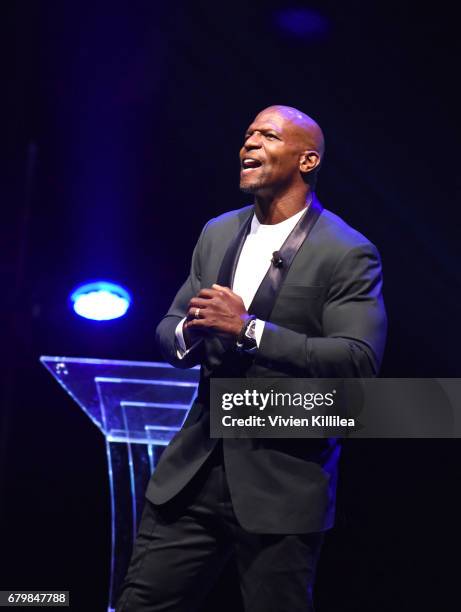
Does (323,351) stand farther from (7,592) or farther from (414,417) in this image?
(7,592)

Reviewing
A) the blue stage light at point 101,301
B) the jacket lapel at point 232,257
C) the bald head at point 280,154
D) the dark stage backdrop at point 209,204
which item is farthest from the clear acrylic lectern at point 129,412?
the bald head at point 280,154

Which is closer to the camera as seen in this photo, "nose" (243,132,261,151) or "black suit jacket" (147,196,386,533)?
"black suit jacket" (147,196,386,533)

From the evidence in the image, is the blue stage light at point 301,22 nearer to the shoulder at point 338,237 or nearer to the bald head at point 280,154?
the bald head at point 280,154

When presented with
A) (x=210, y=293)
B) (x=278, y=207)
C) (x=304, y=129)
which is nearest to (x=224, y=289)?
(x=210, y=293)

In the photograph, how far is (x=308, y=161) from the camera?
234cm

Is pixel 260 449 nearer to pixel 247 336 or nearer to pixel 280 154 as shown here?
pixel 247 336

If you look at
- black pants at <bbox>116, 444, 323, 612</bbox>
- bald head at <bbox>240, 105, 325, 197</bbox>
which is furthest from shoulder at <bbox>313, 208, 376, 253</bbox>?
black pants at <bbox>116, 444, 323, 612</bbox>

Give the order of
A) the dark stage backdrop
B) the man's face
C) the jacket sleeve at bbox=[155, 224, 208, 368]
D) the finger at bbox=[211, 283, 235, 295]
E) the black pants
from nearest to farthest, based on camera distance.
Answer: the black pants
the finger at bbox=[211, 283, 235, 295]
the jacket sleeve at bbox=[155, 224, 208, 368]
the man's face
the dark stage backdrop

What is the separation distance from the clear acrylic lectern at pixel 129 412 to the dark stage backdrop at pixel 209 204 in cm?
12

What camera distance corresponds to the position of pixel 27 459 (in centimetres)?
305

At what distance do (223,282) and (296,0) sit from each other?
137 centimetres

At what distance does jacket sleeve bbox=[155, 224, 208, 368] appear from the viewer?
2.09 metres

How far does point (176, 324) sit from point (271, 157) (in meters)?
0.55

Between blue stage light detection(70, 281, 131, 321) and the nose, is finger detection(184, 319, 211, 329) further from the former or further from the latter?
blue stage light detection(70, 281, 131, 321)
